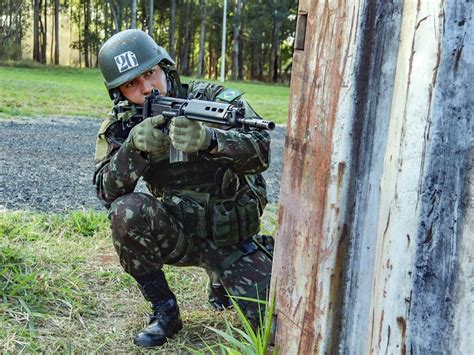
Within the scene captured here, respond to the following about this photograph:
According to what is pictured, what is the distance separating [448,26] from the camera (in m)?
1.40

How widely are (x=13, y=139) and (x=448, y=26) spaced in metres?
7.61

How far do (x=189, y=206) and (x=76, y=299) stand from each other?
759mm

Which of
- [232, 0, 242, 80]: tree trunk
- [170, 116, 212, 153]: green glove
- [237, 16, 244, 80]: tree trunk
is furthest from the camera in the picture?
[237, 16, 244, 80]: tree trunk

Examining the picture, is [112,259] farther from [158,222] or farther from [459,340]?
[459,340]

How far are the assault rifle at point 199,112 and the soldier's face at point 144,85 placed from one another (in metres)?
0.13

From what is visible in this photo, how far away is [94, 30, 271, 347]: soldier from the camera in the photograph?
2715 mm

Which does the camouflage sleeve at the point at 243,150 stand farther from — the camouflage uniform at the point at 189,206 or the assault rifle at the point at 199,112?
the assault rifle at the point at 199,112

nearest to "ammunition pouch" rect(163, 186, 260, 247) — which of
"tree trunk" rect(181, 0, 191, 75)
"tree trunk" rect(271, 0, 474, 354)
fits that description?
"tree trunk" rect(271, 0, 474, 354)

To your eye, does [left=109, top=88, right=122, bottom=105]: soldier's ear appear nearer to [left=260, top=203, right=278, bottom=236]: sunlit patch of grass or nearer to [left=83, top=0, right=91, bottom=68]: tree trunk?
[left=260, top=203, right=278, bottom=236]: sunlit patch of grass

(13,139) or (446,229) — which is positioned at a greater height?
(446,229)

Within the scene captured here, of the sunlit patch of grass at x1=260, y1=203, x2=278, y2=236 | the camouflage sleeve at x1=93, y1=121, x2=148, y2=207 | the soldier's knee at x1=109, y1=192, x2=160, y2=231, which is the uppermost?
the camouflage sleeve at x1=93, y1=121, x2=148, y2=207

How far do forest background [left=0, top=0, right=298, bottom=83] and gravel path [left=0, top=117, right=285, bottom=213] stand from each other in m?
29.5

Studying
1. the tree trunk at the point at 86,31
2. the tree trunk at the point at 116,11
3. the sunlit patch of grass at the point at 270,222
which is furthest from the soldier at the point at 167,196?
the tree trunk at the point at 86,31

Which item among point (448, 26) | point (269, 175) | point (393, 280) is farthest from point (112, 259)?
point (269, 175)
